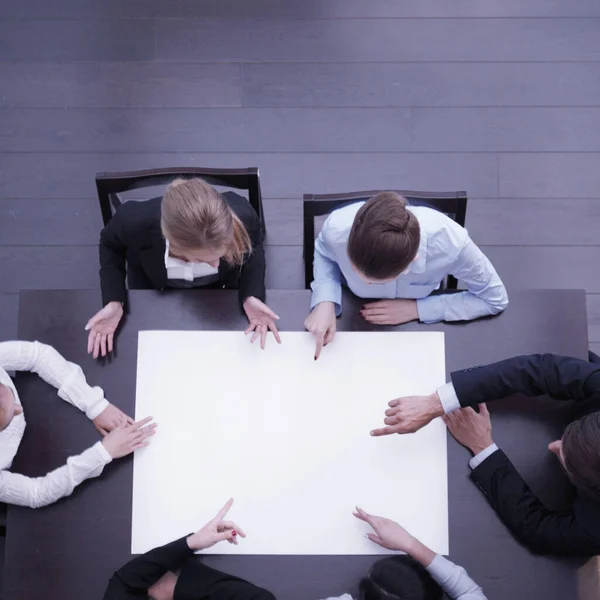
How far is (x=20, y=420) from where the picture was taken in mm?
1392

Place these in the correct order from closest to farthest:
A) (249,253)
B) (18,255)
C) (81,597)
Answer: (81,597) → (249,253) → (18,255)

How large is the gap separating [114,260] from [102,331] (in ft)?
0.67

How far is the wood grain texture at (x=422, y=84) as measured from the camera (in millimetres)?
2199

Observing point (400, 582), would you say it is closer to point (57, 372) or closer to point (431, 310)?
point (431, 310)

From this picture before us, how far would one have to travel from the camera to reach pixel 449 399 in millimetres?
1384

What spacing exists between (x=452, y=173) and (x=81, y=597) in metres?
1.64

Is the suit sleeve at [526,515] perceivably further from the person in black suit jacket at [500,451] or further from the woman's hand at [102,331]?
the woman's hand at [102,331]

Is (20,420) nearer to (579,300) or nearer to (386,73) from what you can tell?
(579,300)

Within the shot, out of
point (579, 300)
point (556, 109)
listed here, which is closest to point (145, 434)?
point (579, 300)

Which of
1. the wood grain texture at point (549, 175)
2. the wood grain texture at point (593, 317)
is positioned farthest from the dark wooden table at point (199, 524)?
the wood grain texture at point (549, 175)

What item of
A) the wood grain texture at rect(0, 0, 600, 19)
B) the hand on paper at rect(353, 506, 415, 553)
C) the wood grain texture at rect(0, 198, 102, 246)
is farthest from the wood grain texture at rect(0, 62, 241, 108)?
the hand on paper at rect(353, 506, 415, 553)

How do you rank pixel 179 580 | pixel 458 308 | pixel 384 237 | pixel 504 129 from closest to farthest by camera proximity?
pixel 384 237
pixel 179 580
pixel 458 308
pixel 504 129

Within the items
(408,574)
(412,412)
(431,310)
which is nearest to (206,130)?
(431,310)

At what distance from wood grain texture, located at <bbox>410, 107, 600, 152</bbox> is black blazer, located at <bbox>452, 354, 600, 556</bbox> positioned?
102 cm
